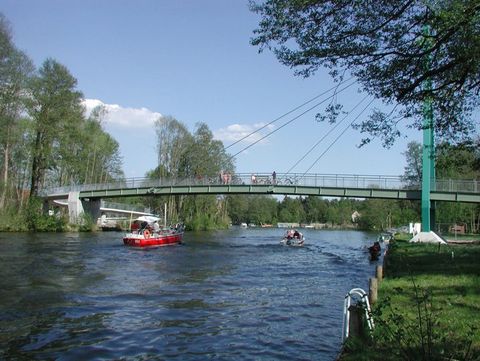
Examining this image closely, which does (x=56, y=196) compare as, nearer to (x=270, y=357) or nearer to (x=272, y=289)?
(x=272, y=289)

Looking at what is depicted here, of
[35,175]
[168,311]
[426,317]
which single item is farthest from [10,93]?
[426,317]

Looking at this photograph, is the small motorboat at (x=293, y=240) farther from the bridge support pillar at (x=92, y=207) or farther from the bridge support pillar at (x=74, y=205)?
the bridge support pillar at (x=92, y=207)

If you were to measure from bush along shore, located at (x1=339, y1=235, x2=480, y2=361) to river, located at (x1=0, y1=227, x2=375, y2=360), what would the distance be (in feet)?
5.77

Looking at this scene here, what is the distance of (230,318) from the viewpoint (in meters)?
14.0

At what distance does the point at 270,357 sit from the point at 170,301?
6.74 metres

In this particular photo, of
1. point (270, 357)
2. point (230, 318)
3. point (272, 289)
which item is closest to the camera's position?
point (270, 357)

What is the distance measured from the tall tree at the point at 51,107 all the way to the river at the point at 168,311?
34.8 m

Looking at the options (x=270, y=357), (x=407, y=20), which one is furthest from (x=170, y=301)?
(x=407, y=20)

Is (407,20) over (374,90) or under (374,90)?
over

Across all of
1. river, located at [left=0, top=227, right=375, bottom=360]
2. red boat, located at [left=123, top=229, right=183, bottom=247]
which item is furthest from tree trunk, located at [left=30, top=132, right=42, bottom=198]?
river, located at [left=0, top=227, right=375, bottom=360]

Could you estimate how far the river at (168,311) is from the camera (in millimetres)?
10742

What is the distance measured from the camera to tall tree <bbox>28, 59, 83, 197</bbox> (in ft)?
192

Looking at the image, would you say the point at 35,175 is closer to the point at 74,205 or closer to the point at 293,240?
the point at 74,205

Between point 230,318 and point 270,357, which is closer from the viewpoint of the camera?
point 270,357
